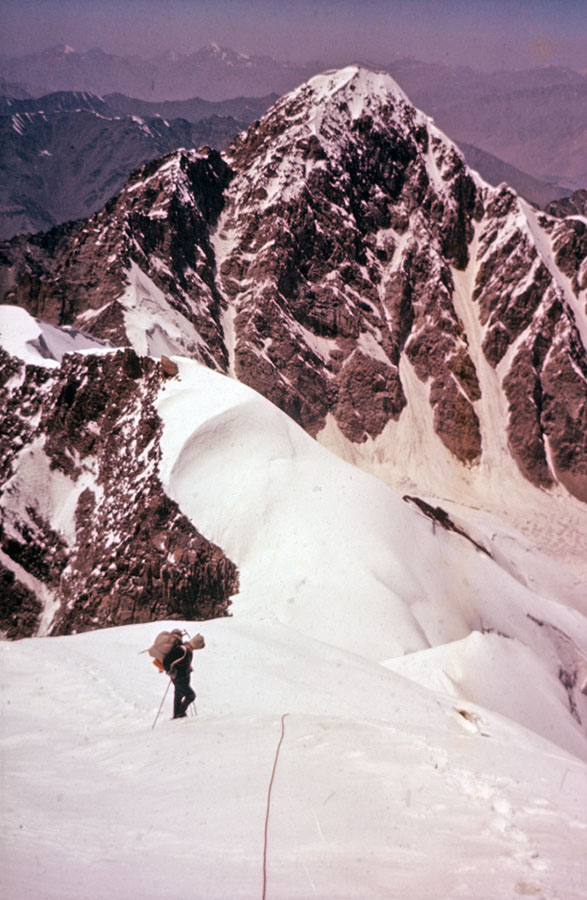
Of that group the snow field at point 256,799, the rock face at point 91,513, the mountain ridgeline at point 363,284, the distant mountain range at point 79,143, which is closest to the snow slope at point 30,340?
the rock face at point 91,513

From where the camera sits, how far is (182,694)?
19.7 ft

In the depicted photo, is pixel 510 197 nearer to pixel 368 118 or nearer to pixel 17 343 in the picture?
pixel 368 118

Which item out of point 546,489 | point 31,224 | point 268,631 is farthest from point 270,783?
point 31,224

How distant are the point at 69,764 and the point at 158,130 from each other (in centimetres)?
21095

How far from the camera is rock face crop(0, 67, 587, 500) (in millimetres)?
47906

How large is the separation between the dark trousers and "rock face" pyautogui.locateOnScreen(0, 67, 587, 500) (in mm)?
38996

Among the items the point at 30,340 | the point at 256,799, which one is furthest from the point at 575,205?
the point at 256,799

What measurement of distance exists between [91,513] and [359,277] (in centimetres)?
4359

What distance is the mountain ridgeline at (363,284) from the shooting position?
47.5 meters

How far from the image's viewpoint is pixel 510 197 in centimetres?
5803

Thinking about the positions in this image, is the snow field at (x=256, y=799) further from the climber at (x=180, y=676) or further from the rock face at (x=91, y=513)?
the rock face at (x=91, y=513)

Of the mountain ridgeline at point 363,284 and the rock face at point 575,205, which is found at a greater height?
the rock face at point 575,205

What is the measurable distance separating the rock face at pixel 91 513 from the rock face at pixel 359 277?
2166 cm

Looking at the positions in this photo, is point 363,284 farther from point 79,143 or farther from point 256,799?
point 79,143
